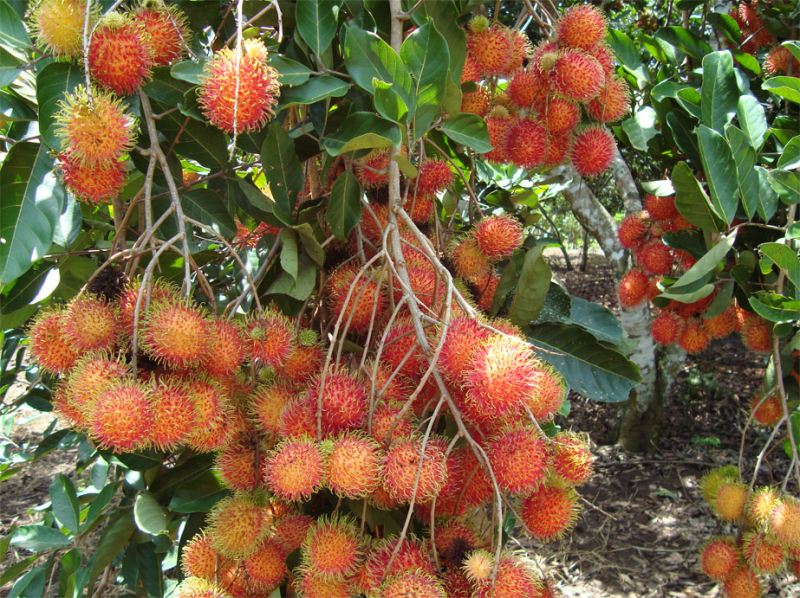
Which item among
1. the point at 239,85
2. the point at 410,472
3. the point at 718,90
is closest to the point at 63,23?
the point at 239,85

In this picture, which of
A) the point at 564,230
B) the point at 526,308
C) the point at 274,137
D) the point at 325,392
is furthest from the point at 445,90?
the point at 564,230

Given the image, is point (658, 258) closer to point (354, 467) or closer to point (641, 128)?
point (641, 128)

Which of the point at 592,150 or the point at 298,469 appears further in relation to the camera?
the point at 592,150

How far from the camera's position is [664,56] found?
201cm

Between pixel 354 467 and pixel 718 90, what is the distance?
132 centimetres

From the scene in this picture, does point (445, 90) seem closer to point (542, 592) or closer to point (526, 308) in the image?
point (526, 308)

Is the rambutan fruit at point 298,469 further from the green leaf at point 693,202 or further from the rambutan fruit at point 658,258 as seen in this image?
the rambutan fruit at point 658,258

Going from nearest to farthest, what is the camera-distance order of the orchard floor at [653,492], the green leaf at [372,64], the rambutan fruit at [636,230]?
the green leaf at [372,64] → the rambutan fruit at [636,230] → the orchard floor at [653,492]

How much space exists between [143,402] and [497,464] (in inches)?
18.3

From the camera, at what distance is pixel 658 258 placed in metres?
1.89

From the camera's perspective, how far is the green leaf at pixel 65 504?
4.36 feet

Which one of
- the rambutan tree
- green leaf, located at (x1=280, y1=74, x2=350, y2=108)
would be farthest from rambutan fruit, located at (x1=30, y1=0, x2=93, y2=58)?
green leaf, located at (x1=280, y1=74, x2=350, y2=108)

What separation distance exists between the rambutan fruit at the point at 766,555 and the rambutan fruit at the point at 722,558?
0.26ft

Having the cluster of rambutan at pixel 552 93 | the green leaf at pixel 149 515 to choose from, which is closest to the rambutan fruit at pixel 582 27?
the cluster of rambutan at pixel 552 93
